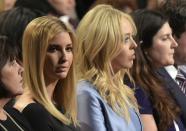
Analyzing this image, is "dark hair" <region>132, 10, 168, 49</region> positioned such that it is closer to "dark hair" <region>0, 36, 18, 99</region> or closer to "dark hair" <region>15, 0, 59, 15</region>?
"dark hair" <region>15, 0, 59, 15</region>

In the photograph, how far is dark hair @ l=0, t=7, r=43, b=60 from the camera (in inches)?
167

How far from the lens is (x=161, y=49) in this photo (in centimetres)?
489

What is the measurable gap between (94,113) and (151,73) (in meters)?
0.82

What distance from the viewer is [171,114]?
4.70 metres

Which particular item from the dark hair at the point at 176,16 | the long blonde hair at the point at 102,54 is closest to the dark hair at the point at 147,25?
the dark hair at the point at 176,16

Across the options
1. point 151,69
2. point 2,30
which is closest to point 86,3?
point 151,69

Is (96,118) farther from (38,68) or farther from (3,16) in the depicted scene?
(3,16)

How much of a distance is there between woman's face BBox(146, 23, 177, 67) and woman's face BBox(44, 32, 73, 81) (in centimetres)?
104

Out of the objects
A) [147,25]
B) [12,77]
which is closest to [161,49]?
[147,25]

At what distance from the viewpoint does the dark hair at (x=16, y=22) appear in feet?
13.9

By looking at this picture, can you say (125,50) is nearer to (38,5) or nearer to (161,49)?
(161,49)

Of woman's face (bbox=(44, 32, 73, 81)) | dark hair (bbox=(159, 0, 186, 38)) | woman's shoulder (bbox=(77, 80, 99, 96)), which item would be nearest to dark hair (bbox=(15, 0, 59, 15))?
dark hair (bbox=(159, 0, 186, 38))

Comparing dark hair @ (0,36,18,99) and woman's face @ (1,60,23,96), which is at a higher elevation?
dark hair @ (0,36,18,99)

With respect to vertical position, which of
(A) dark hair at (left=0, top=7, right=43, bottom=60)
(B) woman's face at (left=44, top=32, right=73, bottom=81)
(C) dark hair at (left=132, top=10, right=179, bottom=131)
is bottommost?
(C) dark hair at (left=132, top=10, right=179, bottom=131)
